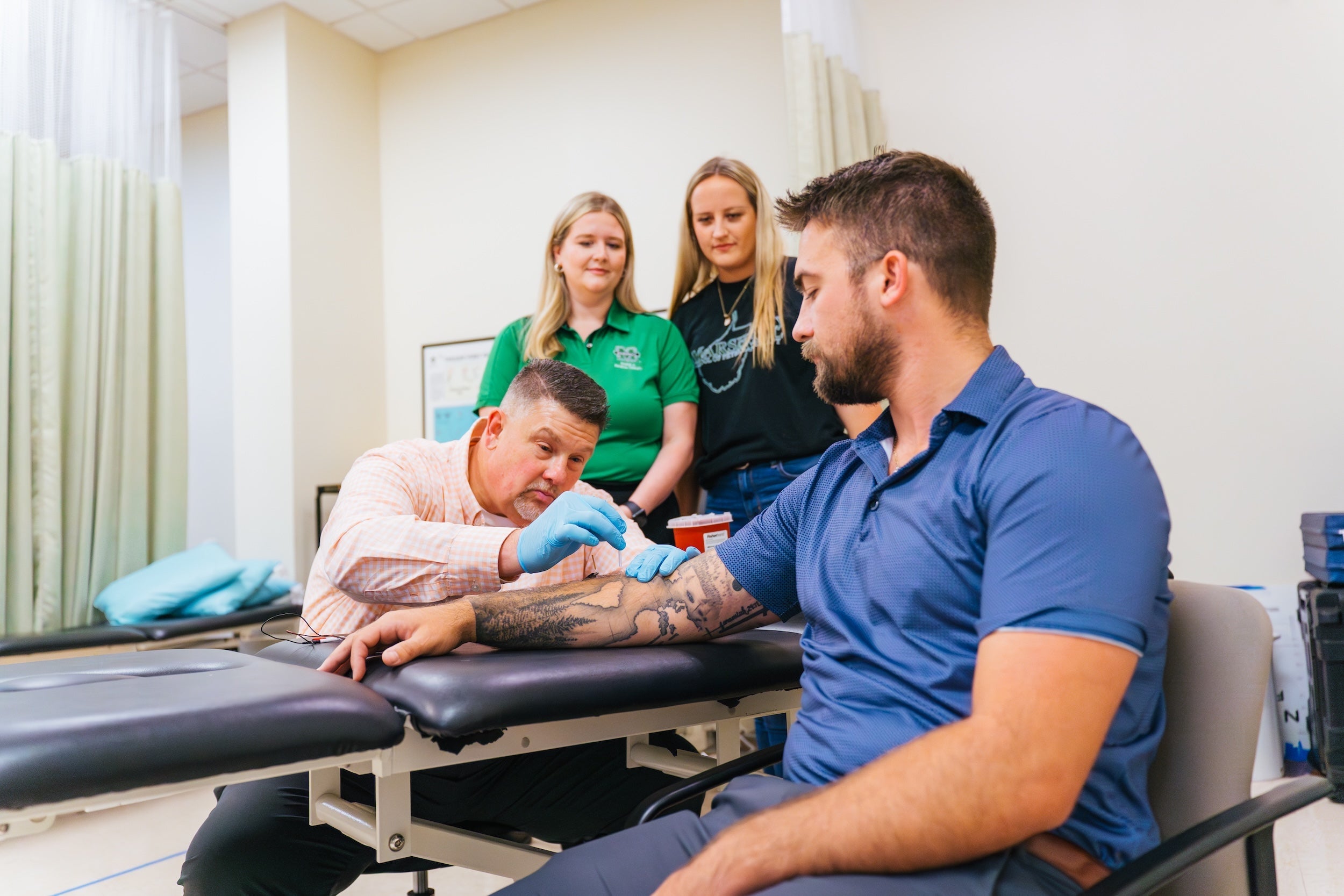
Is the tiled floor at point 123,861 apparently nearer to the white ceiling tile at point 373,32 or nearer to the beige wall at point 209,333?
the beige wall at point 209,333

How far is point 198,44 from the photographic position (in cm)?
405

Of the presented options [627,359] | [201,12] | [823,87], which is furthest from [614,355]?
[201,12]

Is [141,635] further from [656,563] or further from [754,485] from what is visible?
[656,563]

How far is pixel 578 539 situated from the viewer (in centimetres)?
123

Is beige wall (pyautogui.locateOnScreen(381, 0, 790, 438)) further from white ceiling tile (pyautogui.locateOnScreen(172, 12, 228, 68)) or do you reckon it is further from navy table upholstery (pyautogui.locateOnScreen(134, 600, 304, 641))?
navy table upholstery (pyautogui.locateOnScreen(134, 600, 304, 641))

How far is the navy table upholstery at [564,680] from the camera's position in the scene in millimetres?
949

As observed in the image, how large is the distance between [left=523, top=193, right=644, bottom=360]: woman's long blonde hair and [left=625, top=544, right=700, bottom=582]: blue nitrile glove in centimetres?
96

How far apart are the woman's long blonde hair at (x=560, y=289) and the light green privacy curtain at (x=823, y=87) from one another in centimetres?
64

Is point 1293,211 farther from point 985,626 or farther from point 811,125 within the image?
point 985,626

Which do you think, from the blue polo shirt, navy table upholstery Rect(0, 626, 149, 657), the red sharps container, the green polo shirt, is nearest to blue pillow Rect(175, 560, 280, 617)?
navy table upholstery Rect(0, 626, 149, 657)

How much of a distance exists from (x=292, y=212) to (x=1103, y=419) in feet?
11.9

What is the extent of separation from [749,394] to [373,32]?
118 inches

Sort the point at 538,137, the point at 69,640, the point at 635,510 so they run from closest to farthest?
the point at 635,510, the point at 69,640, the point at 538,137

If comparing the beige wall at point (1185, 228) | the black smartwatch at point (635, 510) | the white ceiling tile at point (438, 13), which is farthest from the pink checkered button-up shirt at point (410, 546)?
the white ceiling tile at point (438, 13)
